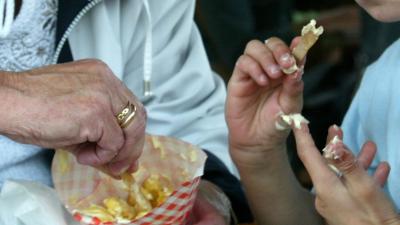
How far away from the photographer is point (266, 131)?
1.50m

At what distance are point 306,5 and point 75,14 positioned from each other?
8.37ft

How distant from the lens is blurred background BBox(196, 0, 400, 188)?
2932 millimetres

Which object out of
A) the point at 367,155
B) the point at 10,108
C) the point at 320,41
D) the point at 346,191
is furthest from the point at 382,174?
the point at 320,41

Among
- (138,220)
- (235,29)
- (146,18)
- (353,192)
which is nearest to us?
(353,192)

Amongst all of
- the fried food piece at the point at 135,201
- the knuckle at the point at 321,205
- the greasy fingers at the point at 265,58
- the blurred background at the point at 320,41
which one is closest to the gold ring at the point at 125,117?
the fried food piece at the point at 135,201

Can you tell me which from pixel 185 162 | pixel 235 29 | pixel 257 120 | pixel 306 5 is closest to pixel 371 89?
pixel 257 120

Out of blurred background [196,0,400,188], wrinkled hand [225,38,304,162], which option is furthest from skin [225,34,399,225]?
blurred background [196,0,400,188]

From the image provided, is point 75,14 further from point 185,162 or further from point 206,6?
point 206,6

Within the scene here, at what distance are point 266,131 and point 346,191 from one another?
0.31 m

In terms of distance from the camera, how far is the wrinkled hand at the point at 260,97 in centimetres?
142

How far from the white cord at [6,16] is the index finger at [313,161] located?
62cm

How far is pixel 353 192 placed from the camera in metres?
1.20

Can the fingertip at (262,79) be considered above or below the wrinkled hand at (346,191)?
above

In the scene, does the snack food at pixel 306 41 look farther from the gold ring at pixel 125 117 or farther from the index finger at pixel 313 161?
the gold ring at pixel 125 117
